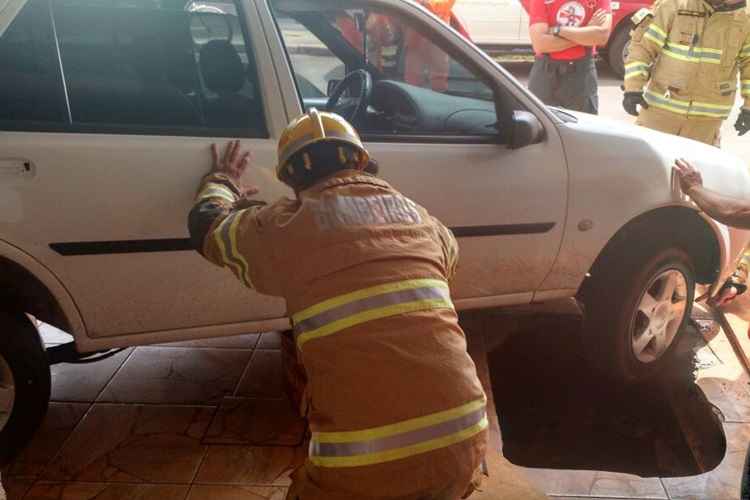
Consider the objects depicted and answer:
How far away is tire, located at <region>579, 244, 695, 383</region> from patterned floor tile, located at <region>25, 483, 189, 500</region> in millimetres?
1985

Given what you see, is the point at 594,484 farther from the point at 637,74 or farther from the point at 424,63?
the point at 637,74

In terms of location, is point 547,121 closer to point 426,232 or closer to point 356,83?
point 356,83

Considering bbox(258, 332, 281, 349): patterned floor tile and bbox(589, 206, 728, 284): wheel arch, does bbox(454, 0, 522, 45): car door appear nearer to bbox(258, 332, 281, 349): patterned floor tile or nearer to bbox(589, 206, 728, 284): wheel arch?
bbox(589, 206, 728, 284): wheel arch

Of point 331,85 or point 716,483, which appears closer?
point 716,483

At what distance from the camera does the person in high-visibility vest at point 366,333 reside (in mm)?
1621

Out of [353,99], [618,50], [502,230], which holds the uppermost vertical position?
[353,99]

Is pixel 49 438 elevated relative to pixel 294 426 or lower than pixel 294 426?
elevated

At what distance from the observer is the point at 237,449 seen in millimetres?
2869

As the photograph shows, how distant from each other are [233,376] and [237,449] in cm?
57

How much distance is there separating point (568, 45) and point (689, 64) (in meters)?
0.97

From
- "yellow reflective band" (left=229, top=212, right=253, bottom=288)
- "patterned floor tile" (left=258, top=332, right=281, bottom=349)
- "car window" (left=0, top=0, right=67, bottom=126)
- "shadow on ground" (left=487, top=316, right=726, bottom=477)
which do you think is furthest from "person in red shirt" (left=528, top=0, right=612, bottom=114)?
"yellow reflective band" (left=229, top=212, right=253, bottom=288)

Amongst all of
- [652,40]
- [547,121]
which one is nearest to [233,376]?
[547,121]

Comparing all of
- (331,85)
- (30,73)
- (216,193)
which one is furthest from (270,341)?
(30,73)

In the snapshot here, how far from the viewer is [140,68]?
8.34ft
